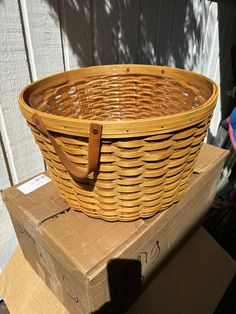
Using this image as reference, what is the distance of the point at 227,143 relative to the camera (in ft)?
4.86

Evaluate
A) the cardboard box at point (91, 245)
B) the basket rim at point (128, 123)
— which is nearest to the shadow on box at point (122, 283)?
the cardboard box at point (91, 245)

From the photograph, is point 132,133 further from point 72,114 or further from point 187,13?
point 187,13

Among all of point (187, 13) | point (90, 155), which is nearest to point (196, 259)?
point (90, 155)

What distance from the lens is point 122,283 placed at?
57cm

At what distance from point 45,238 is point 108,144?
282 mm

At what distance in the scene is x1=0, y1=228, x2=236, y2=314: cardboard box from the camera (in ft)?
2.30

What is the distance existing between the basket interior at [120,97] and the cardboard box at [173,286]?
1.46 feet

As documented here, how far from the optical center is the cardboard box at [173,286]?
0.70 metres

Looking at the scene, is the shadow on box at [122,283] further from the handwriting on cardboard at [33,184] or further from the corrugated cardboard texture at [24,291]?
the handwriting on cardboard at [33,184]

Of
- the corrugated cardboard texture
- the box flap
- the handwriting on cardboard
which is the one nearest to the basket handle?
the box flap

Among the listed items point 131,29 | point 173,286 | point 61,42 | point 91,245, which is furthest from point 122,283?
point 131,29

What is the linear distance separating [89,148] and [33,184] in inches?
14.7

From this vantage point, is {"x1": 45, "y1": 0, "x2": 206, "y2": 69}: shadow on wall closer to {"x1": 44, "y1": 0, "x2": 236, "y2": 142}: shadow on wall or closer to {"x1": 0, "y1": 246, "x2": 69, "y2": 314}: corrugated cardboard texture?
{"x1": 44, "y1": 0, "x2": 236, "y2": 142}: shadow on wall

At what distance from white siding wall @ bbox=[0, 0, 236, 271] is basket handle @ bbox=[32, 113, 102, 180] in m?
0.33
